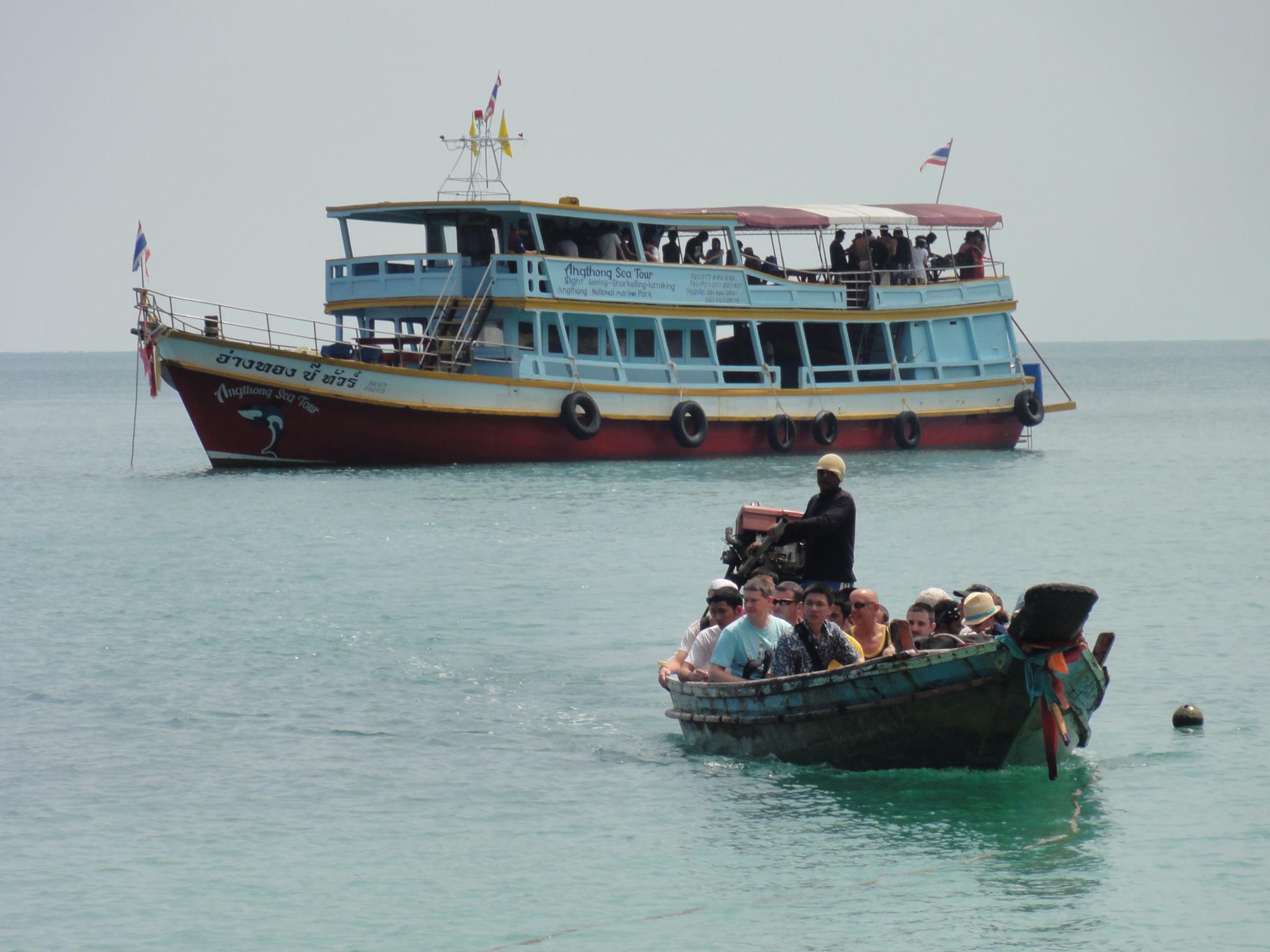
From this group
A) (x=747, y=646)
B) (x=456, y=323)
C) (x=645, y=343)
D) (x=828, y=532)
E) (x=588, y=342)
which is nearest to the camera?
(x=747, y=646)

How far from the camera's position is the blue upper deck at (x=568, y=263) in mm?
32562

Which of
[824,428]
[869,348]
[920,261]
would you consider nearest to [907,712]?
[824,428]

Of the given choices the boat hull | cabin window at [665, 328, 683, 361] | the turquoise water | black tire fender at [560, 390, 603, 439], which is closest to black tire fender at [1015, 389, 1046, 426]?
cabin window at [665, 328, 683, 361]

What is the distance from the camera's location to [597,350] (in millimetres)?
34062

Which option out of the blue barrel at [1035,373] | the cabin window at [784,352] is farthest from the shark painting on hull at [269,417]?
the blue barrel at [1035,373]

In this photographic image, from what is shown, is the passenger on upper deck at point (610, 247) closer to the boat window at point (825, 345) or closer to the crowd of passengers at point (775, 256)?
the crowd of passengers at point (775, 256)

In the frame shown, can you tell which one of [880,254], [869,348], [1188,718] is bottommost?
[1188,718]

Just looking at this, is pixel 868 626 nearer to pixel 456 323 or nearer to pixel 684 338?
pixel 456 323

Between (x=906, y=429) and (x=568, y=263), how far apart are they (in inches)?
357

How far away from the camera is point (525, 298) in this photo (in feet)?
105

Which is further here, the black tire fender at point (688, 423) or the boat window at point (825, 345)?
the boat window at point (825, 345)

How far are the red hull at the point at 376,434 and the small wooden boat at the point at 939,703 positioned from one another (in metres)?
19.4

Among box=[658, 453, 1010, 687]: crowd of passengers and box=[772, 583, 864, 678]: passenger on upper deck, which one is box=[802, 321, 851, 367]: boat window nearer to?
box=[658, 453, 1010, 687]: crowd of passengers

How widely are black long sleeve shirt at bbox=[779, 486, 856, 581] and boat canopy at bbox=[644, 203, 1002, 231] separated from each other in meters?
21.8
